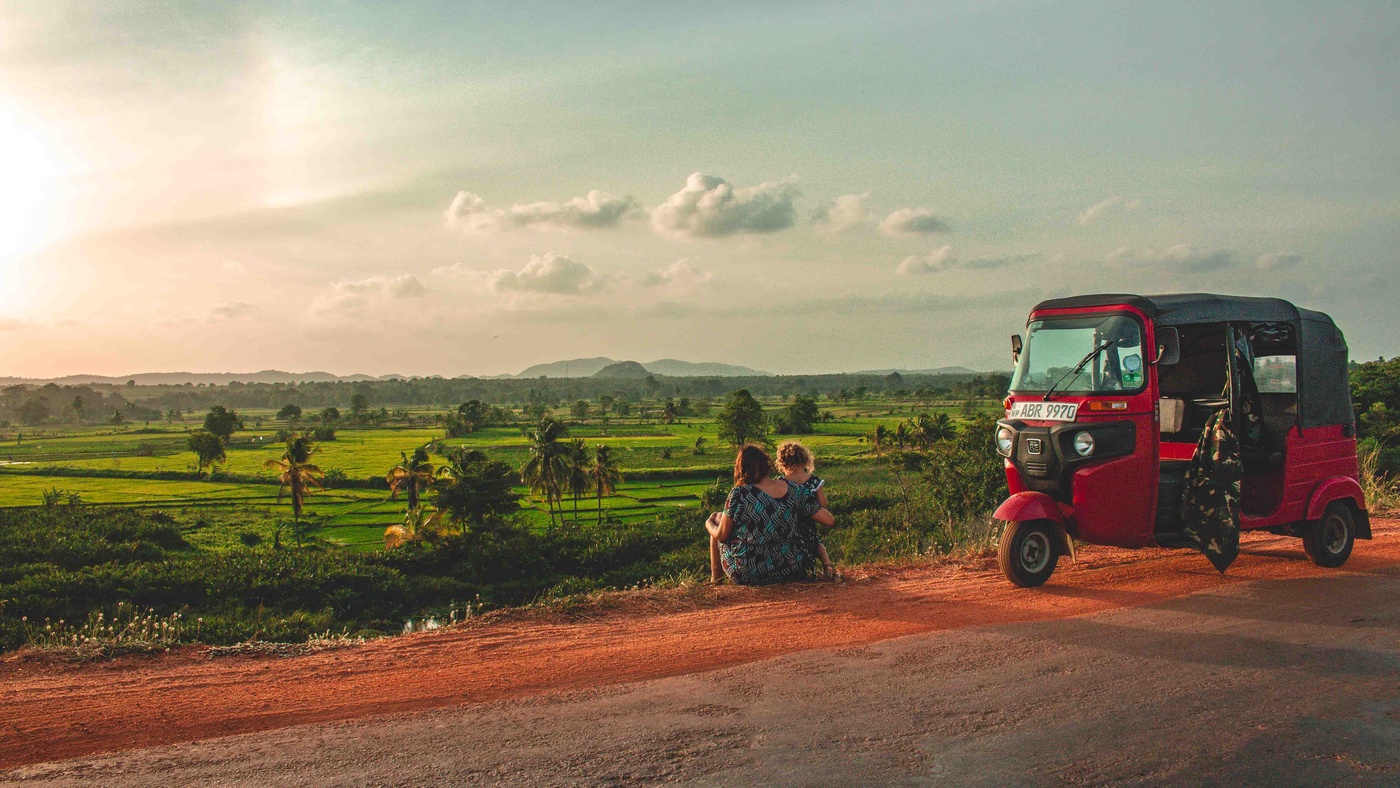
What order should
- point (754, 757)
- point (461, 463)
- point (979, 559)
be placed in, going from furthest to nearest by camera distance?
point (461, 463), point (979, 559), point (754, 757)

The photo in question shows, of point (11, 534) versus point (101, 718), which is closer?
point (101, 718)

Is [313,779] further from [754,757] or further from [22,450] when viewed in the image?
[22,450]

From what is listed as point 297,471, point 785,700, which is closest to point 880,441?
point 297,471

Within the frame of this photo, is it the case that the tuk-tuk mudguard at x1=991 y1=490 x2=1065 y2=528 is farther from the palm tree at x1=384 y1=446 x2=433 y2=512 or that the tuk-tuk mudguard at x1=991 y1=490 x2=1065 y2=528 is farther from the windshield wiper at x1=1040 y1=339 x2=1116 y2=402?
the palm tree at x1=384 y1=446 x2=433 y2=512

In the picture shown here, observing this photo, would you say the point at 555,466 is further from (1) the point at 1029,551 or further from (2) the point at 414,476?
(1) the point at 1029,551

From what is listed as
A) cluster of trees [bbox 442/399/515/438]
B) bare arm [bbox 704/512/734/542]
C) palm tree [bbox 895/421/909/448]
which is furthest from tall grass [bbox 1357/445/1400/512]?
cluster of trees [bbox 442/399/515/438]

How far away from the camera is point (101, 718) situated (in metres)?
4.88

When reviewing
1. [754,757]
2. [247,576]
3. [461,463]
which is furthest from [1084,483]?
[461,463]

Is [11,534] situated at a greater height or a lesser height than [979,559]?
lesser

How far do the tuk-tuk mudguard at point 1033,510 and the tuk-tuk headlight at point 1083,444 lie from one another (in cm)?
56

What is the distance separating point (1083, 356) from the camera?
8.48 meters

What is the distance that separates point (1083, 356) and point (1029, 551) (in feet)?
6.17

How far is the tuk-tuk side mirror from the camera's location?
25.8 ft

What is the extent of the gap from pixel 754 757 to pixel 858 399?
171694mm
